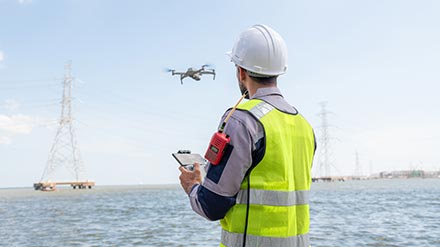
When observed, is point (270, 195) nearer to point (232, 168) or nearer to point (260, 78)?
point (232, 168)

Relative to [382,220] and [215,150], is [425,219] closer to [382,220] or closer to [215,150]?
[382,220]

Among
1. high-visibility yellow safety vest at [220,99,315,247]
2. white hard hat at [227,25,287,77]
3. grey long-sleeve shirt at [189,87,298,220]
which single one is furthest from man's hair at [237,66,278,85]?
grey long-sleeve shirt at [189,87,298,220]

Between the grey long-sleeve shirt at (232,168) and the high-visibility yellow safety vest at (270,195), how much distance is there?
0.17 ft

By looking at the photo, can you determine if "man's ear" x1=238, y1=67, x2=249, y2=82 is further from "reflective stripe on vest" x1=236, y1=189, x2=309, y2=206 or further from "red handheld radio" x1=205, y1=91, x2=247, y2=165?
"reflective stripe on vest" x1=236, y1=189, x2=309, y2=206

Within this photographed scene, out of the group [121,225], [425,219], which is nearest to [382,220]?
[425,219]

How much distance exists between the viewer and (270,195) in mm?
2410

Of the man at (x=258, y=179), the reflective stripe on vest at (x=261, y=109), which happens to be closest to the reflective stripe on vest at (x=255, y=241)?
the man at (x=258, y=179)

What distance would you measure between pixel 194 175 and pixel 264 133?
0.55m

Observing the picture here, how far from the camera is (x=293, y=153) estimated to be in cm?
262

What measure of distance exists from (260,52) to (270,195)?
0.88 metres

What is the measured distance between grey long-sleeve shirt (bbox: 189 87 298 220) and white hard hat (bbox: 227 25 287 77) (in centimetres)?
40

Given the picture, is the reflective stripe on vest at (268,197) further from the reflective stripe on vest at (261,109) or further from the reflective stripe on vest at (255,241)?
the reflective stripe on vest at (261,109)

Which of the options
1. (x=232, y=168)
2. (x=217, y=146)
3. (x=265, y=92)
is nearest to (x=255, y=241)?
(x=232, y=168)

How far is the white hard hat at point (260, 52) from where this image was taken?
2678 mm
